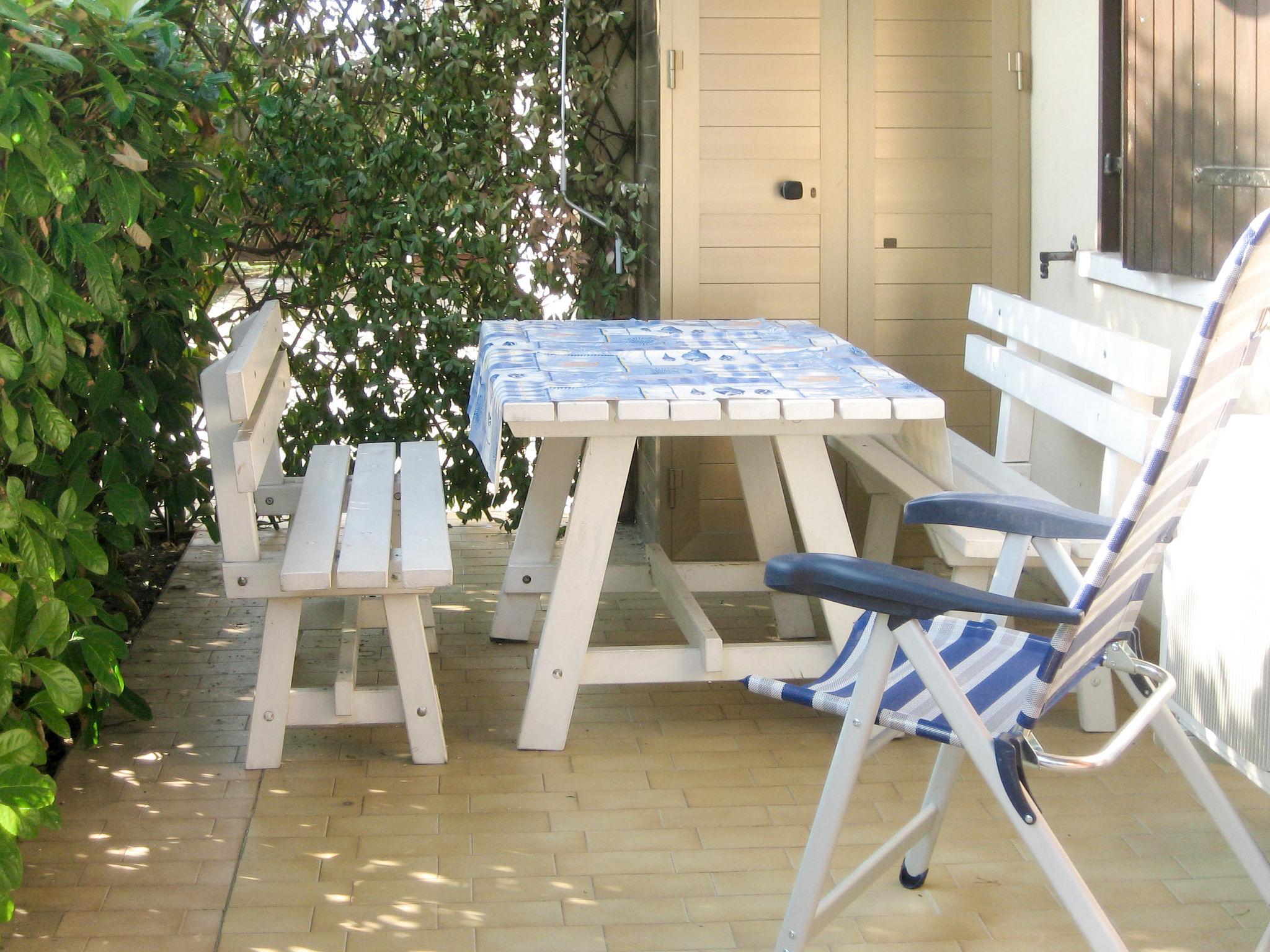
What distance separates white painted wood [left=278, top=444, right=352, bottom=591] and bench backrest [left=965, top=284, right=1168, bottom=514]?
1.87 meters

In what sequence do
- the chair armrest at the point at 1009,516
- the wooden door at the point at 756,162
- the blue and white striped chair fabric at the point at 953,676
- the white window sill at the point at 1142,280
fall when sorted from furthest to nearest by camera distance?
the wooden door at the point at 756,162, the white window sill at the point at 1142,280, the chair armrest at the point at 1009,516, the blue and white striped chair fabric at the point at 953,676

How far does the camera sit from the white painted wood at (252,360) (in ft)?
10.3

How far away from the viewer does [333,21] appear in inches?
202

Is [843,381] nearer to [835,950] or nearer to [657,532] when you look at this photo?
[835,950]

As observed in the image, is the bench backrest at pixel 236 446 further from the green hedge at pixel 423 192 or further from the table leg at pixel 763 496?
the green hedge at pixel 423 192

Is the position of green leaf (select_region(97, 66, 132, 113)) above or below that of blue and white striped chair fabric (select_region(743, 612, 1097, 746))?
above

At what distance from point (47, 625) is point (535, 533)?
1909mm

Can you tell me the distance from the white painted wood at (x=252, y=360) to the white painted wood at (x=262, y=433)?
0.11 feet

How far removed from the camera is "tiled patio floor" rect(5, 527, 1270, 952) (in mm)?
2627

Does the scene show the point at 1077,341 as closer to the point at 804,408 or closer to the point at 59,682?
the point at 804,408

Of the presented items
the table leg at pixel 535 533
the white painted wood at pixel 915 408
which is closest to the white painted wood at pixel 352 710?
the table leg at pixel 535 533

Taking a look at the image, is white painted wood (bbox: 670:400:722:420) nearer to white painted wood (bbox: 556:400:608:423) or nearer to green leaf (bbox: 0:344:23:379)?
white painted wood (bbox: 556:400:608:423)

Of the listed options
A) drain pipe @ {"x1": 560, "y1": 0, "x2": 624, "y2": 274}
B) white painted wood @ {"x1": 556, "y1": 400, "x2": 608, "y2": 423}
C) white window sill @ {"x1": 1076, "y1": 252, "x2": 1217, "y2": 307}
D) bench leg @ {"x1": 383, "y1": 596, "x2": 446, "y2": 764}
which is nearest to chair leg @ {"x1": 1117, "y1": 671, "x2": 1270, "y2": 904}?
white painted wood @ {"x1": 556, "y1": 400, "x2": 608, "y2": 423}

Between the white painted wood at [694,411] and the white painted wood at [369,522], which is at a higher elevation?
the white painted wood at [694,411]
